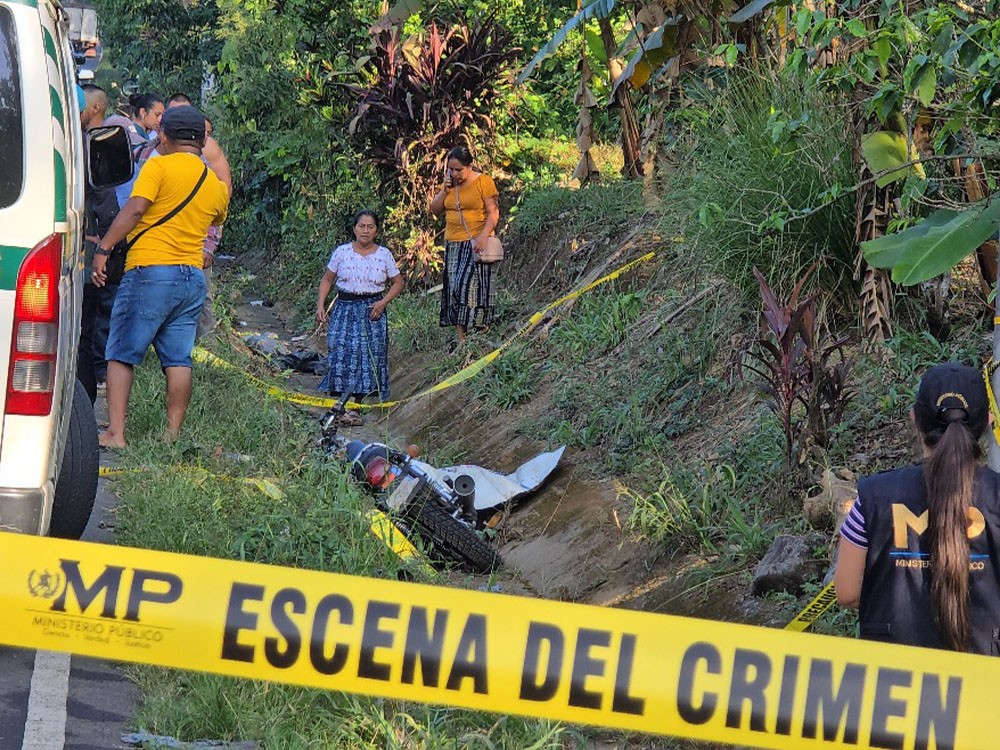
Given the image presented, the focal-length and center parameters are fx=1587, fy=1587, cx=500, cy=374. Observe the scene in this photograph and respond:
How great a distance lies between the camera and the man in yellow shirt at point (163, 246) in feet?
27.7

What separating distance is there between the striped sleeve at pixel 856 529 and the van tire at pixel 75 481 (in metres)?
3.63

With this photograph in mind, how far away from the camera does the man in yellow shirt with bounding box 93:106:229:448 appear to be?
8.45 m

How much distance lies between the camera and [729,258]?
28.3 ft

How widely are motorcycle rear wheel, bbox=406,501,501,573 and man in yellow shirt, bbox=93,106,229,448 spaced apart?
184 centimetres

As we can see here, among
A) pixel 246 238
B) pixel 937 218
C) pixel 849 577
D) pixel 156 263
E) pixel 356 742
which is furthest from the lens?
pixel 246 238

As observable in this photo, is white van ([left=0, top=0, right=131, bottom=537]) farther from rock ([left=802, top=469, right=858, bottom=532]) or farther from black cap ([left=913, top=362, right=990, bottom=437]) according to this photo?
rock ([left=802, top=469, right=858, bottom=532])

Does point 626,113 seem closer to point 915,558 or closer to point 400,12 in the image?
point 400,12

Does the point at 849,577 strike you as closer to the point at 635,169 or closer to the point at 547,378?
the point at 547,378

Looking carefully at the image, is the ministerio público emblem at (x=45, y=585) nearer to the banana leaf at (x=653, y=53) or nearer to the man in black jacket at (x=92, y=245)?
the man in black jacket at (x=92, y=245)

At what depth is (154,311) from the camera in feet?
27.9

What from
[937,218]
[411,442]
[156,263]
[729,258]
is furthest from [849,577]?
[411,442]

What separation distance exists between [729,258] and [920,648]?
17.8 ft

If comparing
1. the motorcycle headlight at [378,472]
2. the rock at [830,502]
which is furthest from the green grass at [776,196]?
the motorcycle headlight at [378,472]

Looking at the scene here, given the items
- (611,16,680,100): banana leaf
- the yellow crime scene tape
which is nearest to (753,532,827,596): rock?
the yellow crime scene tape
